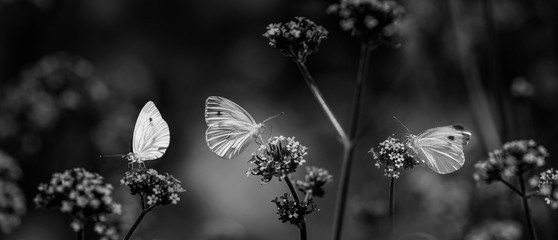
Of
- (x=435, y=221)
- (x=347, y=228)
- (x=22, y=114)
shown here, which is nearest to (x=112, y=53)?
(x=22, y=114)

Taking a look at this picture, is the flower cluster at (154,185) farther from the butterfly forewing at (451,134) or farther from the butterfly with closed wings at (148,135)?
the butterfly forewing at (451,134)

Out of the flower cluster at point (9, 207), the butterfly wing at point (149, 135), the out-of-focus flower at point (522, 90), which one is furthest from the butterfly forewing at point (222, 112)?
the out-of-focus flower at point (522, 90)

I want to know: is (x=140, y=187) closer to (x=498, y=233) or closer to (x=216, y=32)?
(x=498, y=233)

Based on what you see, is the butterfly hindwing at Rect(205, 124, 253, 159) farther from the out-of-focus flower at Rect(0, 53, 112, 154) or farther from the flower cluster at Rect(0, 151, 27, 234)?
the out-of-focus flower at Rect(0, 53, 112, 154)

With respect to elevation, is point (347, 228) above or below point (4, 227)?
above

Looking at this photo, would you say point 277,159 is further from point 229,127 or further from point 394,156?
point 229,127

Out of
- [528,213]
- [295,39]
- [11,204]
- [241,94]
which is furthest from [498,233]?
[241,94]

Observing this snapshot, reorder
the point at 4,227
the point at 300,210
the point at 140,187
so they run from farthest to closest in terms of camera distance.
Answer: the point at 4,227
the point at 140,187
the point at 300,210
